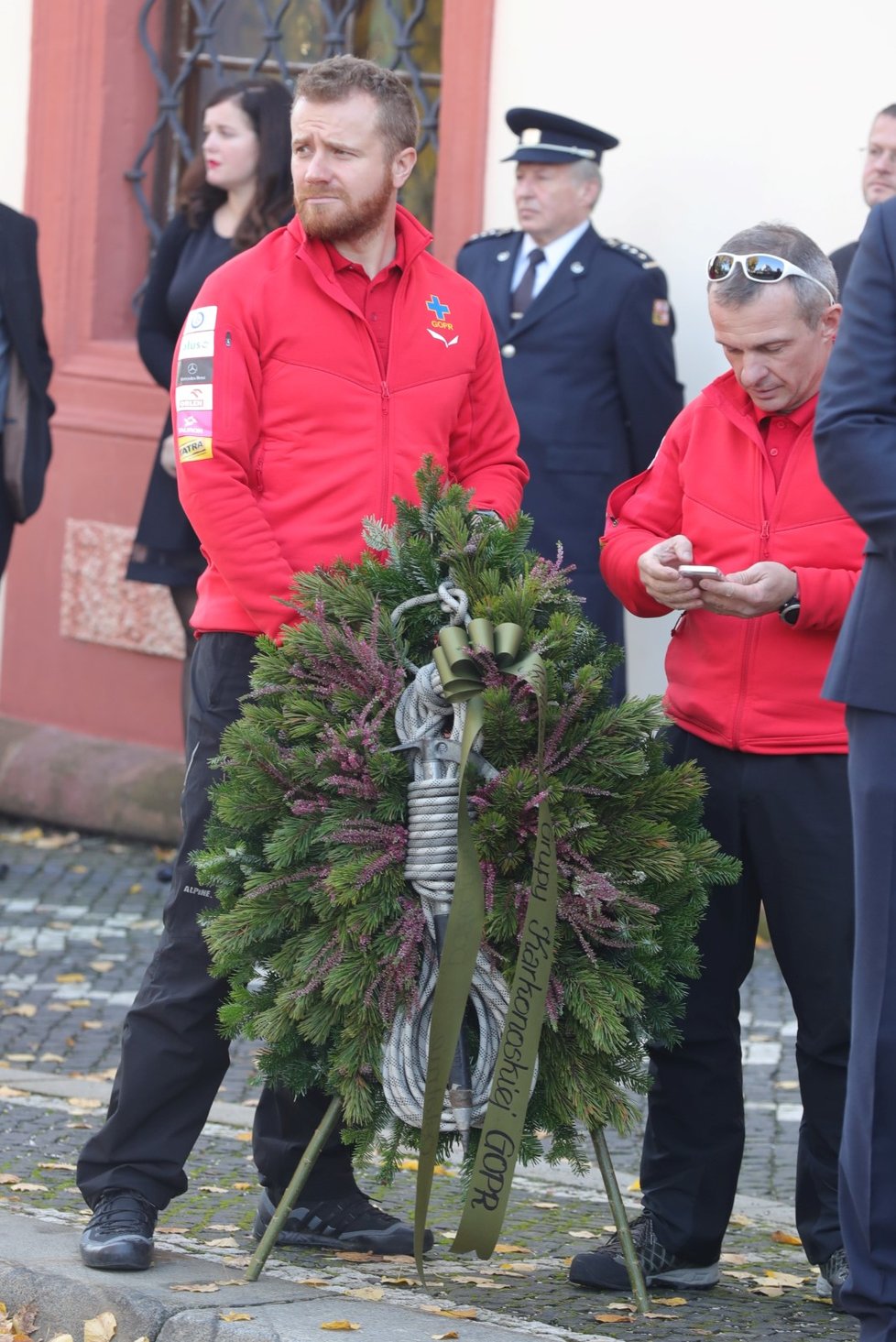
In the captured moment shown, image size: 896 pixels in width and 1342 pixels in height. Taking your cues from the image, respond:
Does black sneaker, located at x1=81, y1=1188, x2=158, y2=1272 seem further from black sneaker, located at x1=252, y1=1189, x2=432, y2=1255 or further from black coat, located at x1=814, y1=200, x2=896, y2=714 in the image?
black coat, located at x1=814, y1=200, x2=896, y2=714

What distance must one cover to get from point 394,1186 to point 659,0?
4.15 meters

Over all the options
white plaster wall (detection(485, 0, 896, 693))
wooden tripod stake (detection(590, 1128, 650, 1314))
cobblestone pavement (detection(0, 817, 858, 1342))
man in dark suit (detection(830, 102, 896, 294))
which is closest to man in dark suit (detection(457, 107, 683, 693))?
white plaster wall (detection(485, 0, 896, 693))

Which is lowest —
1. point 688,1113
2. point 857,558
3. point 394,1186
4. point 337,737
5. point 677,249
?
point 394,1186

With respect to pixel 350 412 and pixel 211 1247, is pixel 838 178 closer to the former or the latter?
pixel 350 412

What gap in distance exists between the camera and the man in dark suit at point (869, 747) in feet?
10.2

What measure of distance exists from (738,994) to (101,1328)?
3.98 ft

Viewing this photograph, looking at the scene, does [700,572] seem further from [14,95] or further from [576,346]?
[14,95]

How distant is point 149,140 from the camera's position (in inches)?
337

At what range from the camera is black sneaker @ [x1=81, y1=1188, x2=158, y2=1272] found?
375 cm

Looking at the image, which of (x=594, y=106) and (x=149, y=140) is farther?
(x=149, y=140)

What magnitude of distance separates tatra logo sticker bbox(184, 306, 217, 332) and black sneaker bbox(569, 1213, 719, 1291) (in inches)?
68.4

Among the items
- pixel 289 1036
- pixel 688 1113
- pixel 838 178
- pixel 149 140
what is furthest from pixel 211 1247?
pixel 149 140

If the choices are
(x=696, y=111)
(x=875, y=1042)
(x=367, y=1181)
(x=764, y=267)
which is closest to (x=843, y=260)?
(x=696, y=111)

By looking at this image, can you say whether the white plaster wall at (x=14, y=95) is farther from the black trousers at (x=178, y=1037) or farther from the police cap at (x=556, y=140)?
the black trousers at (x=178, y=1037)
